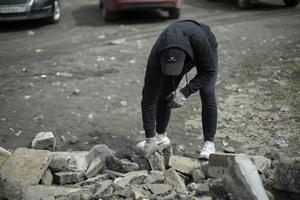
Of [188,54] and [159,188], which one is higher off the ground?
[188,54]

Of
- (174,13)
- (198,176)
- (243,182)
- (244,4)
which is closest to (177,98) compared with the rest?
(198,176)

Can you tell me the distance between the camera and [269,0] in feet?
43.8

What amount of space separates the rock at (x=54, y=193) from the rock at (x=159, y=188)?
51 centimetres

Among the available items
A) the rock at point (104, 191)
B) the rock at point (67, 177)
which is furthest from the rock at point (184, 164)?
the rock at point (67, 177)

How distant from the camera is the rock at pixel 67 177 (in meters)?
4.50

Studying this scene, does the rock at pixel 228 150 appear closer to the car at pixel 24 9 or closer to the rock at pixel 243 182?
the rock at pixel 243 182

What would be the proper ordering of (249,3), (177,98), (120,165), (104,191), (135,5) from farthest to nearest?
(249,3) → (135,5) → (120,165) → (177,98) → (104,191)

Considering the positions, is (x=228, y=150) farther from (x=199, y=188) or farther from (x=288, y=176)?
(x=288, y=176)

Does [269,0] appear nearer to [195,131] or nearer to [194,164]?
[195,131]

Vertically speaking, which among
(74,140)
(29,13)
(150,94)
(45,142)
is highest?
(150,94)

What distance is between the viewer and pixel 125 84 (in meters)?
7.42

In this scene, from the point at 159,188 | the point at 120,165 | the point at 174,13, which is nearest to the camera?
the point at 159,188

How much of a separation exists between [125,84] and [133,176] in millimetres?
3115

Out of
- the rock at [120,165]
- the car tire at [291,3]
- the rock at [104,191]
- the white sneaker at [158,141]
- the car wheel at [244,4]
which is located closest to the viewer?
the rock at [104,191]
